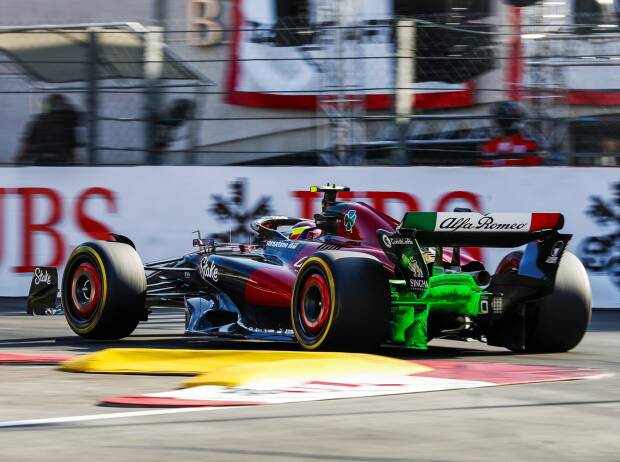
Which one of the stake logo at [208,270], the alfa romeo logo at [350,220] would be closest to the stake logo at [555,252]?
the alfa romeo logo at [350,220]

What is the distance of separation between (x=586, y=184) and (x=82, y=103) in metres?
5.98

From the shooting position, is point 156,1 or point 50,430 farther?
point 156,1

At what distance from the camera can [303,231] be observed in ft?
33.4

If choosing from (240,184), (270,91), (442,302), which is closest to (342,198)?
(240,184)

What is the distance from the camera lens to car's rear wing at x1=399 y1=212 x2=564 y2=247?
8805mm

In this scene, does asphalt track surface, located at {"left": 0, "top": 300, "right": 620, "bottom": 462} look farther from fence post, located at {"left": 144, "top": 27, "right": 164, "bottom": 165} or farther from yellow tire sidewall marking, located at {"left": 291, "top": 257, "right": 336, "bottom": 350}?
fence post, located at {"left": 144, "top": 27, "right": 164, "bottom": 165}

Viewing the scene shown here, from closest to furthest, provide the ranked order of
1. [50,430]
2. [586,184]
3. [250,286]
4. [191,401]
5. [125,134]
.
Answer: [50,430] → [191,401] → [250,286] → [586,184] → [125,134]

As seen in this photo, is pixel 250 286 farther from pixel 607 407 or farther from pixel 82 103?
pixel 82 103

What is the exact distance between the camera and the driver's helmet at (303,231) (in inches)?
399

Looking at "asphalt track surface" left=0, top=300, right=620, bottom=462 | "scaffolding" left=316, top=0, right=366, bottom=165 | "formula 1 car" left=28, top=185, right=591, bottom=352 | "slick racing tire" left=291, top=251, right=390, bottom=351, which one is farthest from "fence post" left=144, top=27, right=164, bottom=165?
"asphalt track surface" left=0, top=300, right=620, bottom=462

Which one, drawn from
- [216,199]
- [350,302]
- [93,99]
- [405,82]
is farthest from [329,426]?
[93,99]

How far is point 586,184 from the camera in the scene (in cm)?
1393

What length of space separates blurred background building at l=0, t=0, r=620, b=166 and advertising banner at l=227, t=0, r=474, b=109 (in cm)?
2

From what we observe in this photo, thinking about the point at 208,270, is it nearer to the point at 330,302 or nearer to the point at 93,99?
the point at 330,302
